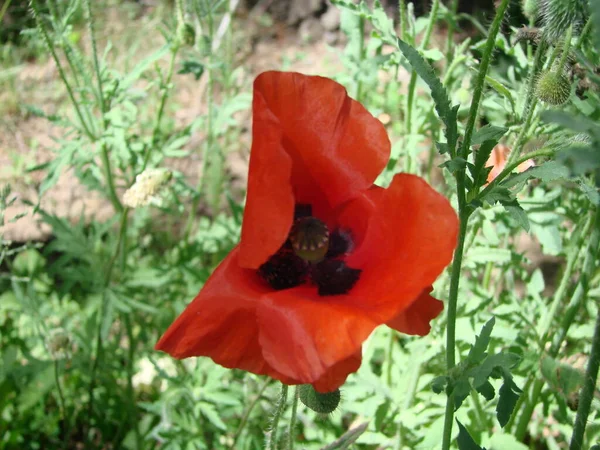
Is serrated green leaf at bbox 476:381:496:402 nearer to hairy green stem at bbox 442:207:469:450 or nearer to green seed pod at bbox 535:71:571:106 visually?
hairy green stem at bbox 442:207:469:450

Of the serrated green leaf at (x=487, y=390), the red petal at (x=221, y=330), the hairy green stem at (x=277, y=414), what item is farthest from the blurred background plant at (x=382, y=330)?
the red petal at (x=221, y=330)

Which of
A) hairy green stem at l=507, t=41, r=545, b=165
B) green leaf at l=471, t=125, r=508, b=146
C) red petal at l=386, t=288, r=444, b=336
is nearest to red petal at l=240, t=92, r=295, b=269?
red petal at l=386, t=288, r=444, b=336

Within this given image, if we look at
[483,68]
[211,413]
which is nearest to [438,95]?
[483,68]

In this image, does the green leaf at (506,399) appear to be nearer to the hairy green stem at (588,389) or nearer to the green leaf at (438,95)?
the hairy green stem at (588,389)

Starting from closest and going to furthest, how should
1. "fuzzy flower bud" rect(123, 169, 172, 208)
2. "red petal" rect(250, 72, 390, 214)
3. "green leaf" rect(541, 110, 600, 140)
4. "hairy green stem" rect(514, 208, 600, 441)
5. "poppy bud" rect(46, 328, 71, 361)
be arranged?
"green leaf" rect(541, 110, 600, 140), "red petal" rect(250, 72, 390, 214), "hairy green stem" rect(514, 208, 600, 441), "fuzzy flower bud" rect(123, 169, 172, 208), "poppy bud" rect(46, 328, 71, 361)

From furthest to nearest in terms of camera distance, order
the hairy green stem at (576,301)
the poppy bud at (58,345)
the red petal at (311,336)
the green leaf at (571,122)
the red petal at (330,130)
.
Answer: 1. the poppy bud at (58,345)
2. the hairy green stem at (576,301)
3. the red petal at (330,130)
4. the red petal at (311,336)
5. the green leaf at (571,122)

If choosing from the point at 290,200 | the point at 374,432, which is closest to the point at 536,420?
the point at 374,432

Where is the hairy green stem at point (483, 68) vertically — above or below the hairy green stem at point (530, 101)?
above
